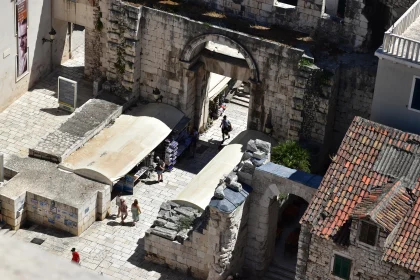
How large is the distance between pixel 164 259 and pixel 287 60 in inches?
413

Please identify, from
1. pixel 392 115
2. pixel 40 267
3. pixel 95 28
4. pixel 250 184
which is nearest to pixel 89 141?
pixel 95 28

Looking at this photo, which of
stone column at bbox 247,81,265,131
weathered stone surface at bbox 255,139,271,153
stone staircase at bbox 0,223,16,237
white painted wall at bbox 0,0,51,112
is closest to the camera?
weathered stone surface at bbox 255,139,271,153

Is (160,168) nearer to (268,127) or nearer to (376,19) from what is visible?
(268,127)

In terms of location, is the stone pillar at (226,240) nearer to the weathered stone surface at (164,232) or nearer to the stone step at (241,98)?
the weathered stone surface at (164,232)

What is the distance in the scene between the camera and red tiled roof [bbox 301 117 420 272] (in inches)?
966

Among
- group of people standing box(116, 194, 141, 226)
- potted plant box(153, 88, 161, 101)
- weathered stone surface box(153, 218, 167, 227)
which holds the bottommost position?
group of people standing box(116, 194, 141, 226)

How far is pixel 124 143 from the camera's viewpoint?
35.2m

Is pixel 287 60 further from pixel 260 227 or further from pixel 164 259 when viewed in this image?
pixel 164 259

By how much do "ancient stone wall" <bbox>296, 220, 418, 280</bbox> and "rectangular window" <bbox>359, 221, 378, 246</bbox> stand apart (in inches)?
6.2

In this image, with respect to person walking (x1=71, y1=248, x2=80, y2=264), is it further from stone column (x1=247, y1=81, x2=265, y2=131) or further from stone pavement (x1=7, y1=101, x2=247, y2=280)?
stone column (x1=247, y1=81, x2=265, y2=131)

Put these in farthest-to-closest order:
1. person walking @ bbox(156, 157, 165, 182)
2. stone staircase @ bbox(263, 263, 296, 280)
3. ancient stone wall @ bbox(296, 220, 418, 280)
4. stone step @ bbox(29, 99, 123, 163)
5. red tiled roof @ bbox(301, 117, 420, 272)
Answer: person walking @ bbox(156, 157, 165, 182) < stone step @ bbox(29, 99, 123, 163) < stone staircase @ bbox(263, 263, 296, 280) < red tiled roof @ bbox(301, 117, 420, 272) < ancient stone wall @ bbox(296, 220, 418, 280)

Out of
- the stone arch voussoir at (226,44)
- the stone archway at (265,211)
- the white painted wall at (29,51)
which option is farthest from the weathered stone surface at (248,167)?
the white painted wall at (29,51)

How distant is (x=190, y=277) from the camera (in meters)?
30.9

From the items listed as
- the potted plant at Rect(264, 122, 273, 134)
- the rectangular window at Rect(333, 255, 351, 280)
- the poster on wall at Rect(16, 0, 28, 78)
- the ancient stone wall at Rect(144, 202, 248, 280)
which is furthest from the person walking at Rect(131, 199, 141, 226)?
the rectangular window at Rect(333, 255, 351, 280)
